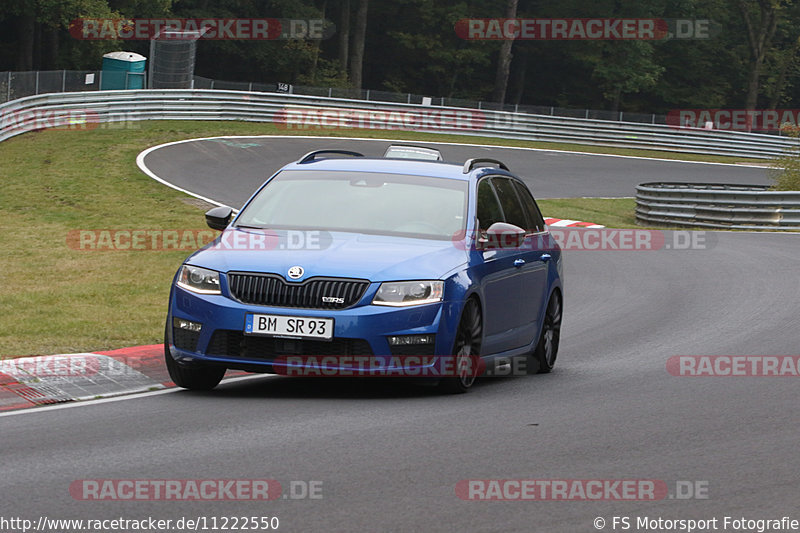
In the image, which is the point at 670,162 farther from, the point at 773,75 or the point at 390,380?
the point at 390,380

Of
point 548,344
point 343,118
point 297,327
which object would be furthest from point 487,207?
point 343,118

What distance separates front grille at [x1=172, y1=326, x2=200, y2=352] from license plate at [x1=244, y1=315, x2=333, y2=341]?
0.54 meters

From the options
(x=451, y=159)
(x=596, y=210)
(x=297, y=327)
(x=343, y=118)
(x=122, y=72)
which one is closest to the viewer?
(x=297, y=327)

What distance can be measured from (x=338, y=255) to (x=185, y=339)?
46.8 inches

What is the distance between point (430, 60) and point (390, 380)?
70.8 m

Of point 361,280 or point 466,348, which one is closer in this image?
point 361,280

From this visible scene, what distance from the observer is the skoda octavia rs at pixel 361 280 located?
870 cm

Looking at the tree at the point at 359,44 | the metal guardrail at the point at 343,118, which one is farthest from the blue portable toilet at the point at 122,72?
the tree at the point at 359,44

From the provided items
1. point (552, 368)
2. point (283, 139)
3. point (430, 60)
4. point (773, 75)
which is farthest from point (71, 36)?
point (552, 368)

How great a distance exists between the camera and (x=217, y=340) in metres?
8.82

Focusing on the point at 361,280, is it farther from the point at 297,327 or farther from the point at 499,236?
the point at 499,236

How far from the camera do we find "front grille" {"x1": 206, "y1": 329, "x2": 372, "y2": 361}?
8672 mm

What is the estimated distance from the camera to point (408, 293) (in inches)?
349

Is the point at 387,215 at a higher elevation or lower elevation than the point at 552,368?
higher
